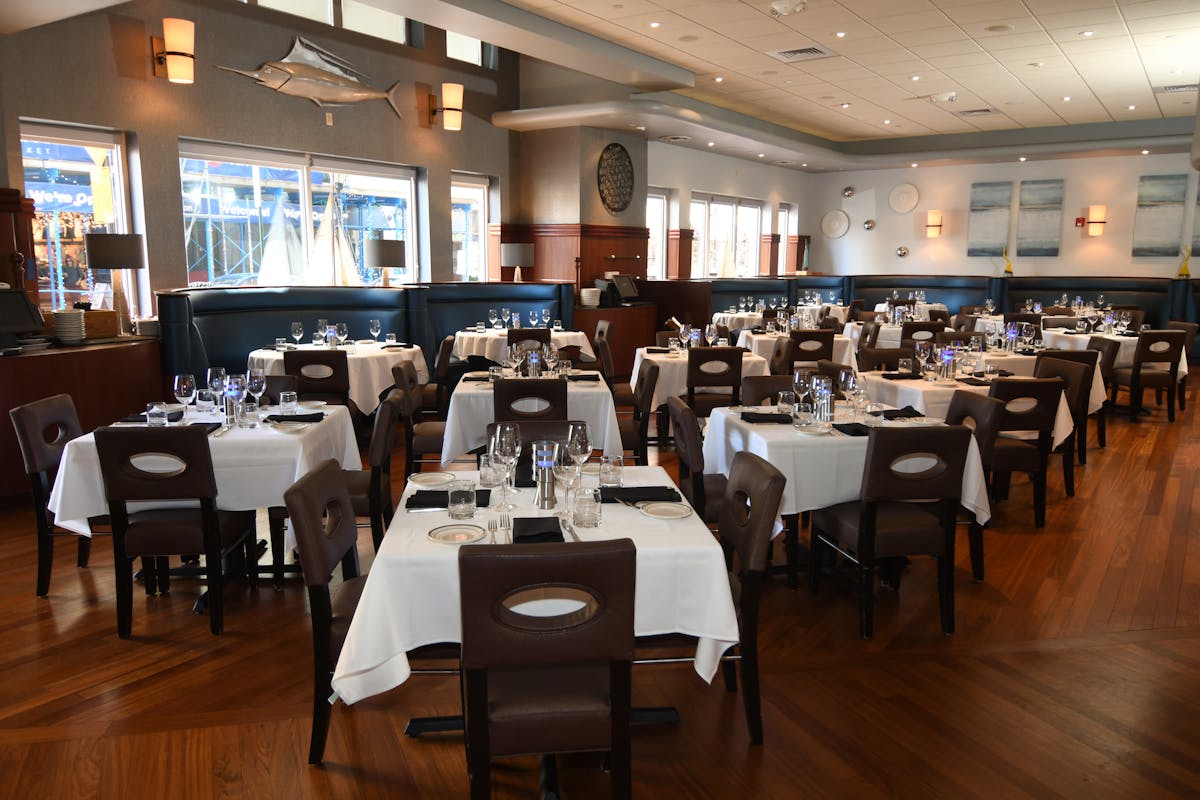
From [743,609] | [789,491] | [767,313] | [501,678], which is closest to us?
[501,678]

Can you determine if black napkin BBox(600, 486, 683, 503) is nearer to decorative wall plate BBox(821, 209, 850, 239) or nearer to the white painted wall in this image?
the white painted wall

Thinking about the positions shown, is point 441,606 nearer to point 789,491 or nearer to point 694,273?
point 789,491

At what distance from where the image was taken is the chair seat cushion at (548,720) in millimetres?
2148

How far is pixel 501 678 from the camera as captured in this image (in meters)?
2.29

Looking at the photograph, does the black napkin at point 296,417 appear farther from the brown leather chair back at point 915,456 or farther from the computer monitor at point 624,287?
the computer monitor at point 624,287

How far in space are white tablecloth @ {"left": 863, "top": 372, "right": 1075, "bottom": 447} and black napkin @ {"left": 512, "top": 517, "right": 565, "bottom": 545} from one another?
347 centimetres

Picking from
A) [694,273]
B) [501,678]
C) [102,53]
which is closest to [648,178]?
[694,273]

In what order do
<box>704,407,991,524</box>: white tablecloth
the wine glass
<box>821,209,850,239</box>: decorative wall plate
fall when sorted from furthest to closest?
<box>821,209,850,239</box>: decorative wall plate
the wine glass
<box>704,407,991,524</box>: white tablecloth

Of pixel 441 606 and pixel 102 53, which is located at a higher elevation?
pixel 102 53

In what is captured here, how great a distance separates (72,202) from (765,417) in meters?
6.68

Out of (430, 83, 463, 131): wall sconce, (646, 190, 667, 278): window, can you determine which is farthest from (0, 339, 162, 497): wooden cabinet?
(646, 190, 667, 278): window

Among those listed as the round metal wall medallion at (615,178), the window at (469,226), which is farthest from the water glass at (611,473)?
the round metal wall medallion at (615,178)

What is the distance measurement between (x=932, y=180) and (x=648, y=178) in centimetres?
Result: 677

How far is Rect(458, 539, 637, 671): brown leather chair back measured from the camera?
79.4 inches
